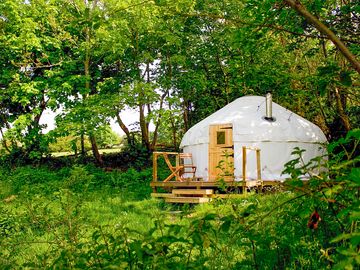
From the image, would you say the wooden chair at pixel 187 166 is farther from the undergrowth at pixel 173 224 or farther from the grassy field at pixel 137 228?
the grassy field at pixel 137 228

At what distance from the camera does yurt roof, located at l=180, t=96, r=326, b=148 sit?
472 inches

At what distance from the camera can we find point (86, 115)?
51.9 feet

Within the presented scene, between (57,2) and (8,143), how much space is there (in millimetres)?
7640

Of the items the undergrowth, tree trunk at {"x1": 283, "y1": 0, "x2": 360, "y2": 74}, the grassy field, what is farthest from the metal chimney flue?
tree trunk at {"x1": 283, "y1": 0, "x2": 360, "y2": 74}

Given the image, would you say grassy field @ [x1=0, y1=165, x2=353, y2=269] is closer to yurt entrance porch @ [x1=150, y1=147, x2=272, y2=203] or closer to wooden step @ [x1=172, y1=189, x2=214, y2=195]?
yurt entrance porch @ [x1=150, y1=147, x2=272, y2=203]

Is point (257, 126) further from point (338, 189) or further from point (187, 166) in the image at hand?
point (338, 189)

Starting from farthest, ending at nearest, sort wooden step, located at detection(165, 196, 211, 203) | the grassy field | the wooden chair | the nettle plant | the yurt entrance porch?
1. the wooden chair
2. the yurt entrance porch
3. wooden step, located at detection(165, 196, 211, 203)
4. the grassy field
5. the nettle plant

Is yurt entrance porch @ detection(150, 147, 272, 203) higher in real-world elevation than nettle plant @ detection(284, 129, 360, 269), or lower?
lower

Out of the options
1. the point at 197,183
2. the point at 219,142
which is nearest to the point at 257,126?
the point at 219,142

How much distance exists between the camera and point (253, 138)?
39.0 feet

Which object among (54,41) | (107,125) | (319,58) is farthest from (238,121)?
(54,41)

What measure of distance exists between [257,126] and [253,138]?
0.43 m

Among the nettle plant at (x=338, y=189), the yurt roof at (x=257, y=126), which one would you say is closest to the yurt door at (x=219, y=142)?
the yurt roof at (x=257, y=126)

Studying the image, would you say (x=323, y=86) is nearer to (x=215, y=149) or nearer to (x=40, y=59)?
(x=215, y=149)
